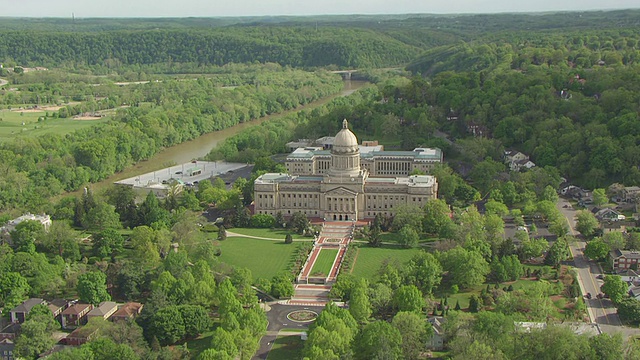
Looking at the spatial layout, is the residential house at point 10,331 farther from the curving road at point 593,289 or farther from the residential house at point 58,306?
the curving road at point 593,289

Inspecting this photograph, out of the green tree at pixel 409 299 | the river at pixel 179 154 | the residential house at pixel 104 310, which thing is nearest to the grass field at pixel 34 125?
the river at pixel 179 154

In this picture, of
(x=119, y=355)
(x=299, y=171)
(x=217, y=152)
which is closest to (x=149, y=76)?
(x=217, y=152)

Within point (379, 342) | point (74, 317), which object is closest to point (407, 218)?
point (379, 342)

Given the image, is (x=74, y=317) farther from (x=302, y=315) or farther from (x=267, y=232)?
(x=267, y=232)

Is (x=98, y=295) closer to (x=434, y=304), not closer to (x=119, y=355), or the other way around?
(x=119, y=355)

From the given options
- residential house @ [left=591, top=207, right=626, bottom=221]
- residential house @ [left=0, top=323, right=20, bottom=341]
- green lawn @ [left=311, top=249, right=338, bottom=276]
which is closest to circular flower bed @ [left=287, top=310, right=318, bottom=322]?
green lawn @ [left=311, top=249, right=338, bottom=276]

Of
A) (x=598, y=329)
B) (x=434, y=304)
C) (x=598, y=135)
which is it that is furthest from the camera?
(x=598, y=135)
